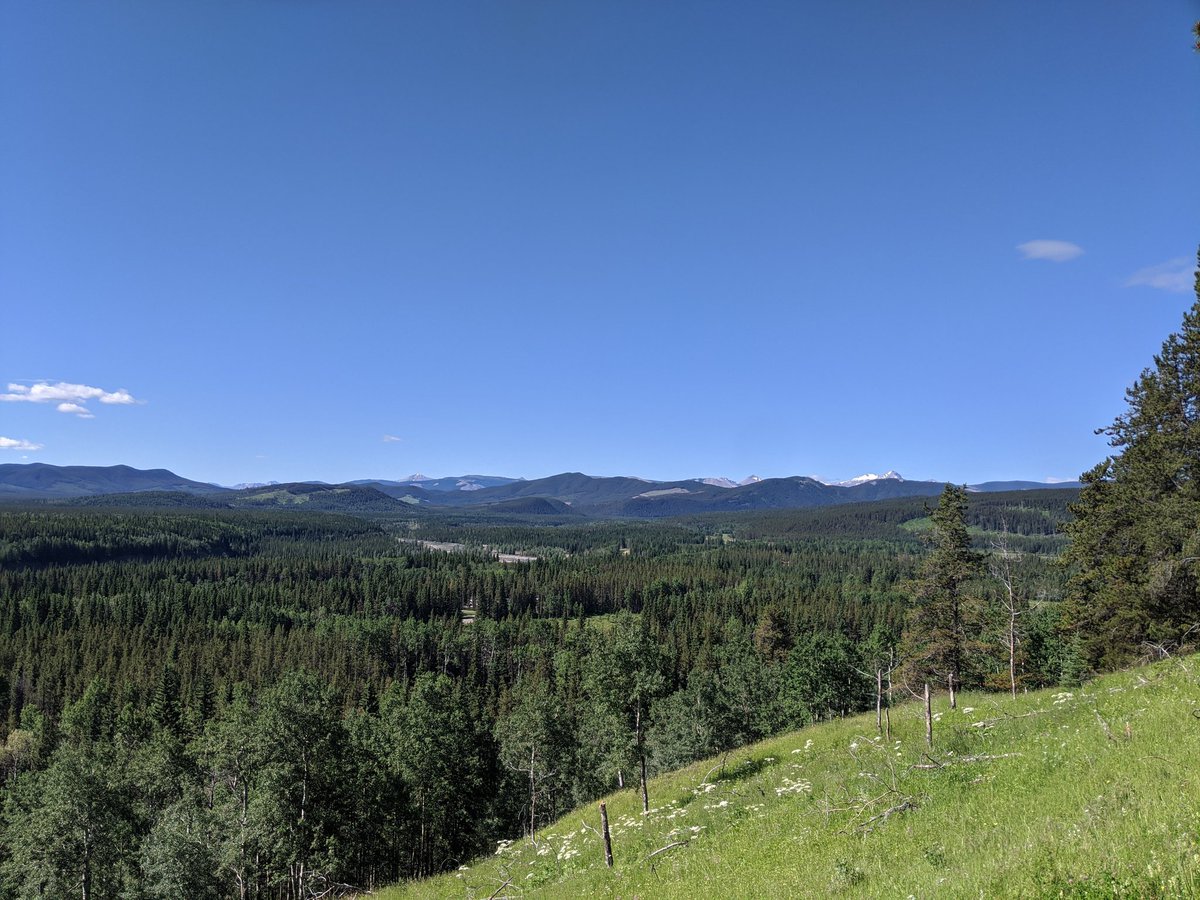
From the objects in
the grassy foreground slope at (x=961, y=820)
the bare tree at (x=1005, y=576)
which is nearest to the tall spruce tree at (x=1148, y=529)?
the bare tree at (x=1005, y=576)

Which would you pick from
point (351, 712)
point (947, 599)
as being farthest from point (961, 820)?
point (351, 712)

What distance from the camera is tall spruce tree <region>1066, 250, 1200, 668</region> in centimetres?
2920

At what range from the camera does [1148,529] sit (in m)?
30.8

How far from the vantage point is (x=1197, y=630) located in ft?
93.9

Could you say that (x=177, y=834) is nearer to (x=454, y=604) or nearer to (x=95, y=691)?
(x=95, y=691)

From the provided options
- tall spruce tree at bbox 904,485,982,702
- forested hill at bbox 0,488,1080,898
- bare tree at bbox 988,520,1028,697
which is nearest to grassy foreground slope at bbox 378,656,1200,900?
bare tree at bbox 988,520,1028,697

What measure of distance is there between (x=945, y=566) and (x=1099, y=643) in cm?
934

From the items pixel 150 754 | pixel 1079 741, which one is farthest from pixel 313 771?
pixel 1079 741

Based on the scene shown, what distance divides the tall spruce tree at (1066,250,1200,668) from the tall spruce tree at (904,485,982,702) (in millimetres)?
5820

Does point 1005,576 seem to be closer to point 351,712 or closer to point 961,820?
point 961,820

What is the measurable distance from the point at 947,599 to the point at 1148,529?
11.3 metres

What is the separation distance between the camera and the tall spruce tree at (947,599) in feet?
125

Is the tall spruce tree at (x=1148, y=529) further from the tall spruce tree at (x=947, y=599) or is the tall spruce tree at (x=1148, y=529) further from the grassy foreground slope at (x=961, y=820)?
the grassy foreground slope at (x=961, y=820)

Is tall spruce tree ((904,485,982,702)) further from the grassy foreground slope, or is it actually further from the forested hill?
the grassy foreground slope
